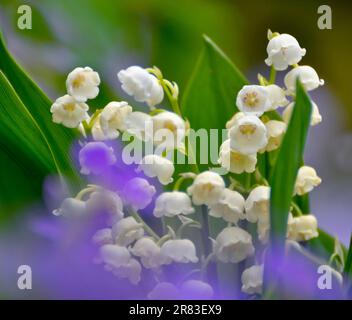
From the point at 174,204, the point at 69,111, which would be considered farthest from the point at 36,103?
the point at 174,204

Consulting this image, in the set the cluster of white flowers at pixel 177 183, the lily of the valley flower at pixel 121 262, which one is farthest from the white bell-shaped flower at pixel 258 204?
the lily of the valley flower at pixel 121 262

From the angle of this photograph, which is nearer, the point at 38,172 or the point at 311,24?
the point at 38,172

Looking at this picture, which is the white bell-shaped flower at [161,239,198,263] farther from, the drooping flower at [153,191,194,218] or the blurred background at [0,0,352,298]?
the blurred background at [0,0,352,298]

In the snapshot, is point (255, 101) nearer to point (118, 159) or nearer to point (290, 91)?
point (290, 91)

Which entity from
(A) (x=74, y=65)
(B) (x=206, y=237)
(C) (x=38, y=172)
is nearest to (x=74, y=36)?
(A) (x=74, y=65)

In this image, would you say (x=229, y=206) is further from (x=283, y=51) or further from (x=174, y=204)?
(x=283, y=51)
